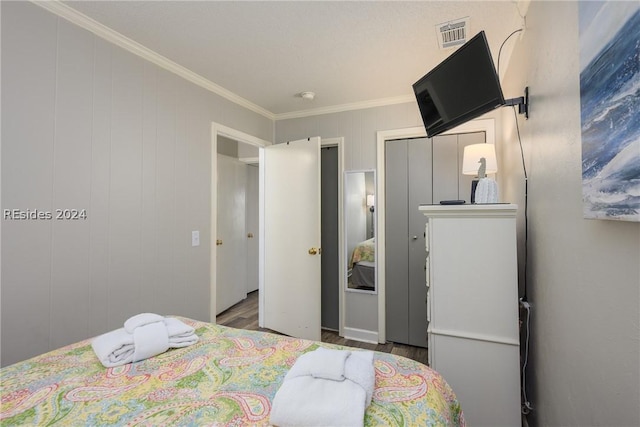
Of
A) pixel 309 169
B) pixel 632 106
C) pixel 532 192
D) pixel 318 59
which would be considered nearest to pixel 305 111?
pixel 309 169

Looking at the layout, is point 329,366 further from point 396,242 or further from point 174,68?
point 174,68

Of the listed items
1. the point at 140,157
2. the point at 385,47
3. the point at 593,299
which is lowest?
the point at 593,299

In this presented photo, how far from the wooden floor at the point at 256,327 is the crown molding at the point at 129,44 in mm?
2516

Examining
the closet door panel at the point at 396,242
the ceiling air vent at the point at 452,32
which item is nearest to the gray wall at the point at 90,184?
the closet door panel at the point at 396,242

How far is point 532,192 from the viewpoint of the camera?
5.13 feet

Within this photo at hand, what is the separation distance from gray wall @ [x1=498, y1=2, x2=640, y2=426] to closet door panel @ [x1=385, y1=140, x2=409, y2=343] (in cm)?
133

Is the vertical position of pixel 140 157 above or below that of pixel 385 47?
below

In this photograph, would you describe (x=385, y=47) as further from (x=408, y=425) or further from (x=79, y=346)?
(x=79, y=346)

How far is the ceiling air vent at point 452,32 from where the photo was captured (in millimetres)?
1810

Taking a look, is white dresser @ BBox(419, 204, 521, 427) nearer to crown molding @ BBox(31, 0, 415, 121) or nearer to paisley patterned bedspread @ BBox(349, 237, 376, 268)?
paisley patterned bedspread @ BBox(349, 237, 376, 268)

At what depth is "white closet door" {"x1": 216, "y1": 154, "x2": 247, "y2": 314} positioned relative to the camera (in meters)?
3.90

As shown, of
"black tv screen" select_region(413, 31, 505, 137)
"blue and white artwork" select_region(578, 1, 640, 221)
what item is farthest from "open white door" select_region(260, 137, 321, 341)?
"blue and white artwork" select_region(578, 1, 640, 221)

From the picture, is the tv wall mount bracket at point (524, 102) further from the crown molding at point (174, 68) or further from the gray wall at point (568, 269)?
the crown molding at point (174, 68)

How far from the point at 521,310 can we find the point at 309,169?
2.10m
